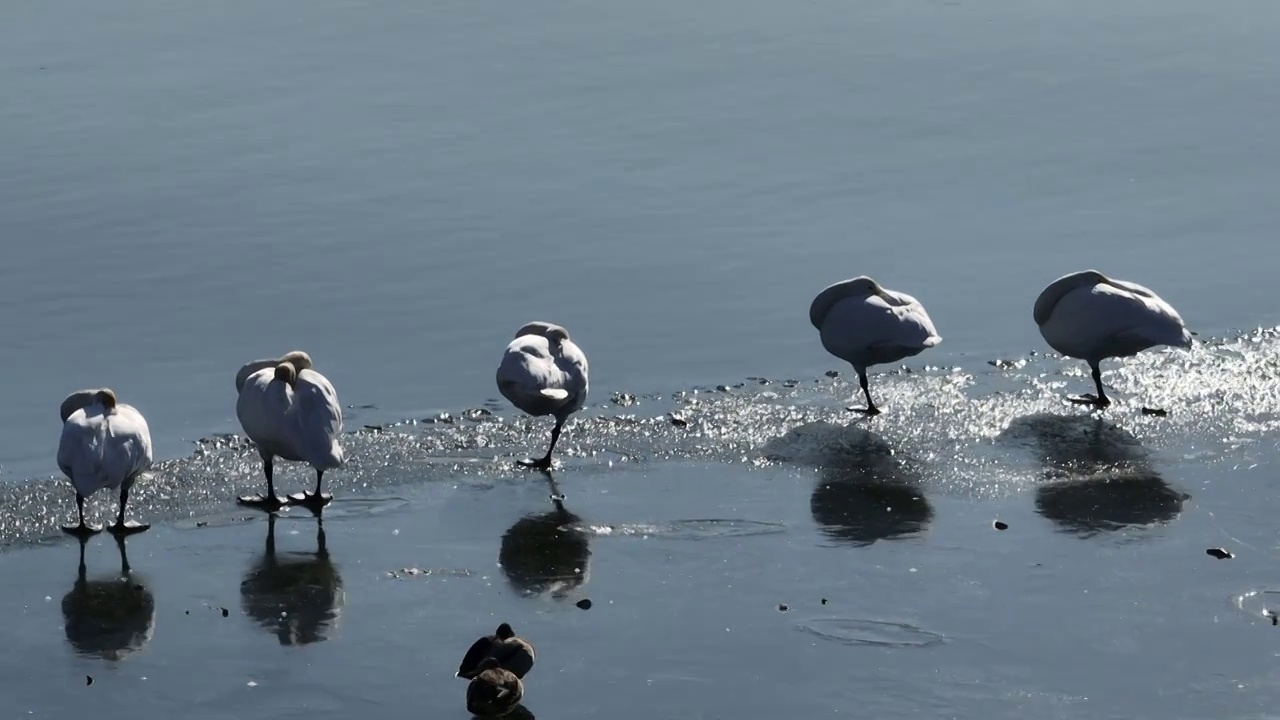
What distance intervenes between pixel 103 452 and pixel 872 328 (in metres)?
5.19

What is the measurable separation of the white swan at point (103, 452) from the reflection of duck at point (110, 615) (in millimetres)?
533

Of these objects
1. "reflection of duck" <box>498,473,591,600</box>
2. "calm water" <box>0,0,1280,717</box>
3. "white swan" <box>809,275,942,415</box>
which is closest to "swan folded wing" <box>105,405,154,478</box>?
"calm water" <box>0,0,1280,717</box>

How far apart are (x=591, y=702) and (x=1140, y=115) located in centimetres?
1747

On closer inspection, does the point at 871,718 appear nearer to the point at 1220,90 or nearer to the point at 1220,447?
the point at 1220,447

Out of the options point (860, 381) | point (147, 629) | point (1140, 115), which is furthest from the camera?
point (1140, 115)

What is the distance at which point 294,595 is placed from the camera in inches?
393

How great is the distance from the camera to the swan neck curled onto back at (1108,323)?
42.7ft

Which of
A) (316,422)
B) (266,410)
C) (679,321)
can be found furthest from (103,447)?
(679,321)

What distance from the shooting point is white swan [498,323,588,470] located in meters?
12.0

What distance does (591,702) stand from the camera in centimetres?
848

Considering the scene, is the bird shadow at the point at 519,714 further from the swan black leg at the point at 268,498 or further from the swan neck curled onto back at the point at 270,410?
the swan black leg at the point at 268,498

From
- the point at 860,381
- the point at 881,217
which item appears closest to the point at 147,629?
the point at 860,381

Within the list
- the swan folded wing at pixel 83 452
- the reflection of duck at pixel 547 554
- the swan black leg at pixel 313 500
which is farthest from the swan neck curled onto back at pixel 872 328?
the swan folded wing at pixel 83 452

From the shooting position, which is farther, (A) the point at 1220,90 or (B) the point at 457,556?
(A) the point at 1220,90
